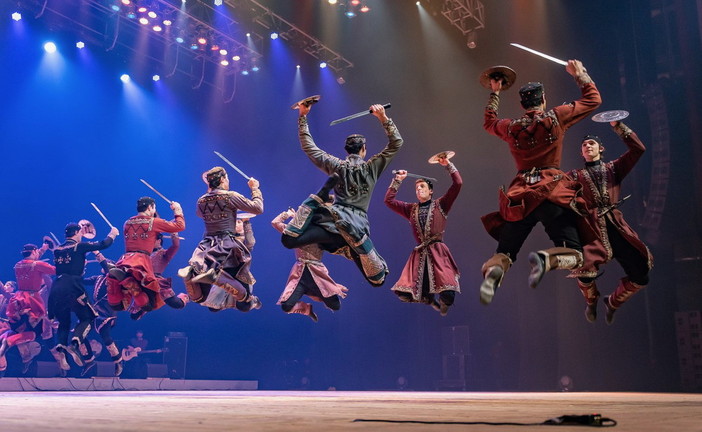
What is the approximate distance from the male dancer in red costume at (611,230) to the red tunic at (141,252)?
4.17 meters

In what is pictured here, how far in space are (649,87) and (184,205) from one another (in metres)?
7.76

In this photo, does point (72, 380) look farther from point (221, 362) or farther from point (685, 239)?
point (685, 239)

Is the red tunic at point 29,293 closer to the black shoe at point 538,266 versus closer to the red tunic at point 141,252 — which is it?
the red tunic at point 141,252

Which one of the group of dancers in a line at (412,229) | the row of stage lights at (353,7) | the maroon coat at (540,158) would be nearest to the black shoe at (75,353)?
the group of dancers in a line at (412,229)

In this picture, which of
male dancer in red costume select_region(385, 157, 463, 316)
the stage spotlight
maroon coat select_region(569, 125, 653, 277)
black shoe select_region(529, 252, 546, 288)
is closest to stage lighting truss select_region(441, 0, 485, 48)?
male dancer in red costume select_region(385, 157, 463, 316)

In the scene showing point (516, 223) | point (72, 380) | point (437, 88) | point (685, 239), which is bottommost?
point (72, 380)

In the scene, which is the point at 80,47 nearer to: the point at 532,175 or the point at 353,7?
the point at 353,7

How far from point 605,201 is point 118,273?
15.8 feet

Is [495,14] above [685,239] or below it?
above

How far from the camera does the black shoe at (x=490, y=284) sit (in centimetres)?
361

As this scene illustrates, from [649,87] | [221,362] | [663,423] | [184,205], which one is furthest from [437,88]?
[663,423]

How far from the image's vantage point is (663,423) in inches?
74.5

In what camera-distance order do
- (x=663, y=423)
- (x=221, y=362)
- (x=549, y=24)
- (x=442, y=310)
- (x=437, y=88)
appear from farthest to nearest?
(x=221, y=362), (x=437, y=88), (x=549, y=24), (x=442, y=310), (x=663, y=423)

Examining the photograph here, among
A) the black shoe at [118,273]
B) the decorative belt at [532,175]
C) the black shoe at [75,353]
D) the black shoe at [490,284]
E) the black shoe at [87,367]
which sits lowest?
the black shoe at [87,367]
